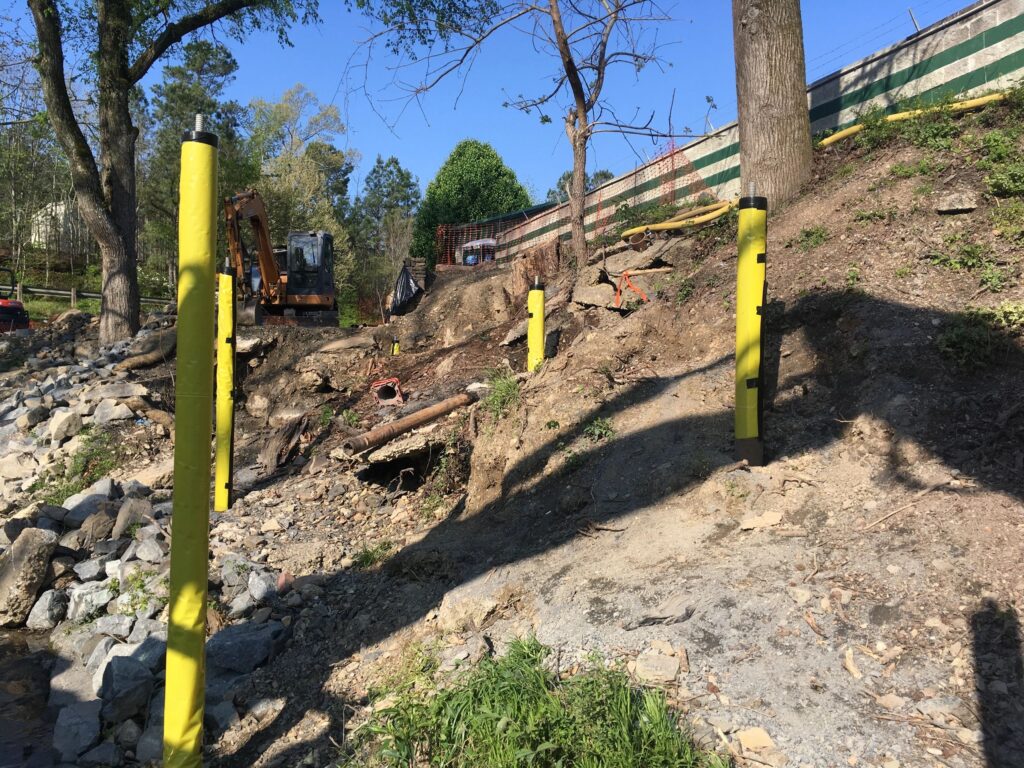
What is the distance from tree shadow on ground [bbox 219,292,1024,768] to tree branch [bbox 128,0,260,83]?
13.0 meters

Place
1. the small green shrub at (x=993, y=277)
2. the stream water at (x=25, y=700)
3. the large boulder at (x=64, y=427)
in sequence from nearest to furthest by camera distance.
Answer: the stream water at (x=25, y=700) < the small green shrub at (x=993, y=277) < the large boulder at (x=64, y=427)

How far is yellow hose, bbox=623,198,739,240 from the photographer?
8840 mm

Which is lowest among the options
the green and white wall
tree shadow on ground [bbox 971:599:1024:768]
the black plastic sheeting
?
tree shadow on ground [bbox 971:599:1024:768]

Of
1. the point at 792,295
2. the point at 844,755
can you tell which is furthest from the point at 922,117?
the point at 844,755

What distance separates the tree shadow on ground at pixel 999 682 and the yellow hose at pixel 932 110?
5916mm

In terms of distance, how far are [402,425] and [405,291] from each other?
416 inches

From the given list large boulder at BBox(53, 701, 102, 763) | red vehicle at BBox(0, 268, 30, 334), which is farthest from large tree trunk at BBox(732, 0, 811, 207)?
red vehicle at BBox(0, 268, 30, 334)

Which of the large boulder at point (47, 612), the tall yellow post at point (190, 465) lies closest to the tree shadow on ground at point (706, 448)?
the tall yellow post at point (190, 465)

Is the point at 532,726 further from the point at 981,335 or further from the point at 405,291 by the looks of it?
the point at 405,291

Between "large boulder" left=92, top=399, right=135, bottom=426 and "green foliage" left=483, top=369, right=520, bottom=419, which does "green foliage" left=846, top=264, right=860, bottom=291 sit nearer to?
"green foliage" left=483, top=369, right=520, bottom=419

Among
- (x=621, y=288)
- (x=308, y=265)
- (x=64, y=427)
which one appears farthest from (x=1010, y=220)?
(x=308, y=265)

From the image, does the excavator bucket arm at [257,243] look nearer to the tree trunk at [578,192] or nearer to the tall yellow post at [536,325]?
the tree trunk at [578,192]

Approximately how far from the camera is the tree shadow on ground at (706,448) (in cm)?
363

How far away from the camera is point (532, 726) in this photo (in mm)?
2539
